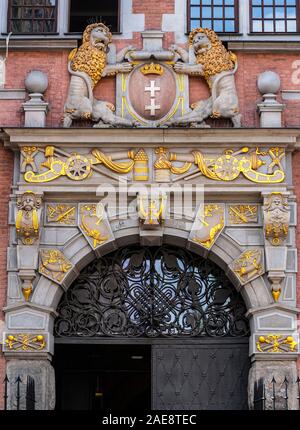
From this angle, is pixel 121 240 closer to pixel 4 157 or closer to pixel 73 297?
pixel 73 297

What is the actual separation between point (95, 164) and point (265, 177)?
2662 mm

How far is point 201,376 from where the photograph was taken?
16.0m

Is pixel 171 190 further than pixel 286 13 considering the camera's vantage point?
No

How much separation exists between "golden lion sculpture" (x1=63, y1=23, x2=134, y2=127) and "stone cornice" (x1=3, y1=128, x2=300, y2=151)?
0.31 metres

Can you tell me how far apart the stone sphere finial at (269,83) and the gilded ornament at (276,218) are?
68.0 inches

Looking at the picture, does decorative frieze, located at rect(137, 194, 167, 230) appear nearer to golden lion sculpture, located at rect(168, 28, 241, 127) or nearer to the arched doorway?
the arched doorway

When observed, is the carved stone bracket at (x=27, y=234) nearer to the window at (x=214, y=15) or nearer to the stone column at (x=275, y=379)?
the stone column at (x=275, y=379)

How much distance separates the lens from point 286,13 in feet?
57.5

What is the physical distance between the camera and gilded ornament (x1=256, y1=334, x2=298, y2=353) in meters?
15.5

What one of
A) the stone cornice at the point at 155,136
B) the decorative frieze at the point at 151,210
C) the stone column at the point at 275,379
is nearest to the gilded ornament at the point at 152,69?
the stone cornice at the point at 155,136

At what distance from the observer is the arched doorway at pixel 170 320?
52.5ft

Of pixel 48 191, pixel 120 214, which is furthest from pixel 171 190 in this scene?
pixel 48 191

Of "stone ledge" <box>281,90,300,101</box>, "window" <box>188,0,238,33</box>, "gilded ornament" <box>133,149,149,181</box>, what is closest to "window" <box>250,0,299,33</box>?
"window" <box>188,0,238,33</box>

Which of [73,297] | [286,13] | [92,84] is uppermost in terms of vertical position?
[286,13]
